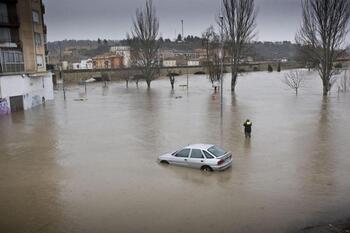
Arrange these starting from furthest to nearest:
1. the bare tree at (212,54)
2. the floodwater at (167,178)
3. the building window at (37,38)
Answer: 1. the bare tree at (212,54)
2. the building window at (37,38)
3. the floodwater at (167,178)

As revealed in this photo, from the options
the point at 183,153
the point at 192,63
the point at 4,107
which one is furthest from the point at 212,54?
the point at 192,63

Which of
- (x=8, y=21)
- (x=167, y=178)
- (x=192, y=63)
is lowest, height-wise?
(x=167, y=178)

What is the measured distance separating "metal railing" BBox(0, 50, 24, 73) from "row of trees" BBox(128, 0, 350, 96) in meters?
21.1

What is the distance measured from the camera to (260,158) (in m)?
19.0

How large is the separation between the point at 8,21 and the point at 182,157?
3236cm

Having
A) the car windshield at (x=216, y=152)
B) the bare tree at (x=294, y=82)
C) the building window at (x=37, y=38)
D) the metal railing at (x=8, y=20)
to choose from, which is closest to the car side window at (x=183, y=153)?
the car windshield at (x=216, y=152)

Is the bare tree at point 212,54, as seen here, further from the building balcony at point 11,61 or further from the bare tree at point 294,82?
the building balcony at point 11,61

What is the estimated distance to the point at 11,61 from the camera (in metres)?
39.8

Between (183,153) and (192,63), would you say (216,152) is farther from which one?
(192,63)

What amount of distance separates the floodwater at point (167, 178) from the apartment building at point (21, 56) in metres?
9.57

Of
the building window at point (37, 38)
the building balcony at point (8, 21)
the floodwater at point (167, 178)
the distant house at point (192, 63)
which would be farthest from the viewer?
the distant house at point (192, 63)

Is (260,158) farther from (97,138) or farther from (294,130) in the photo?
(97,138)

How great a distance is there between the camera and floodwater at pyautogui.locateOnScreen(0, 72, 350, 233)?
1206 cm

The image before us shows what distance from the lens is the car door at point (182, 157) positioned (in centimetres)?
1775
